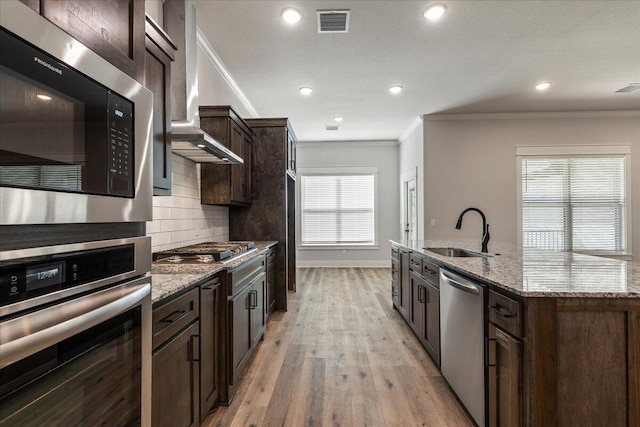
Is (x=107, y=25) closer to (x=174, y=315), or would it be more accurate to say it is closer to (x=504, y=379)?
(x=174, y=315)

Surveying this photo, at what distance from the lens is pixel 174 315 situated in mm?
1531

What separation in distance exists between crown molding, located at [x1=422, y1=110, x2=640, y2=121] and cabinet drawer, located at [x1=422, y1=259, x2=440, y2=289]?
367cm

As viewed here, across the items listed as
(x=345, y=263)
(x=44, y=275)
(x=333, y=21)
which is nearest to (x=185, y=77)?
(x=333, y=21)

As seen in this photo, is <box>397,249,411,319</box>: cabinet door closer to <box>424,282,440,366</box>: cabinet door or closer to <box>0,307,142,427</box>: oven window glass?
<box>424,282,440,366</box>: cabinet door

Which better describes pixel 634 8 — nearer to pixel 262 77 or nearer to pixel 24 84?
pixel 262 77

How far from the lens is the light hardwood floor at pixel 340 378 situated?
6.90ft

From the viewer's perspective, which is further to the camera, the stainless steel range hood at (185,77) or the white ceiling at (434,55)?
the white ceiling at (434,55)

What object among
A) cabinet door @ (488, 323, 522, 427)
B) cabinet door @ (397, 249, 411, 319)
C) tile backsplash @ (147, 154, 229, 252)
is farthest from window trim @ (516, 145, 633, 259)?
tile backsplash @ (147, 154, 229, 252)

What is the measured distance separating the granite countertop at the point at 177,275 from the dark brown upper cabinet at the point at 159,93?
0.46 m

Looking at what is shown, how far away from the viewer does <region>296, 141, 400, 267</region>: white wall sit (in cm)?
783

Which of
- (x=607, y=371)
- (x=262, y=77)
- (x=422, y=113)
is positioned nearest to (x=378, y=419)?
(x=607, y=371)

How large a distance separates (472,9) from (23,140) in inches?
127

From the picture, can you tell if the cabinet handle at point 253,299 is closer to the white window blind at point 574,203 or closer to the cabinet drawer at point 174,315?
the cabinet drawer at point 174,315

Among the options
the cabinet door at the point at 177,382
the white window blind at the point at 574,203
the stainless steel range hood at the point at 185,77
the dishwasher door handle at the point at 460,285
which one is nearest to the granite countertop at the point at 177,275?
the cabinet door at the point at 177,382
